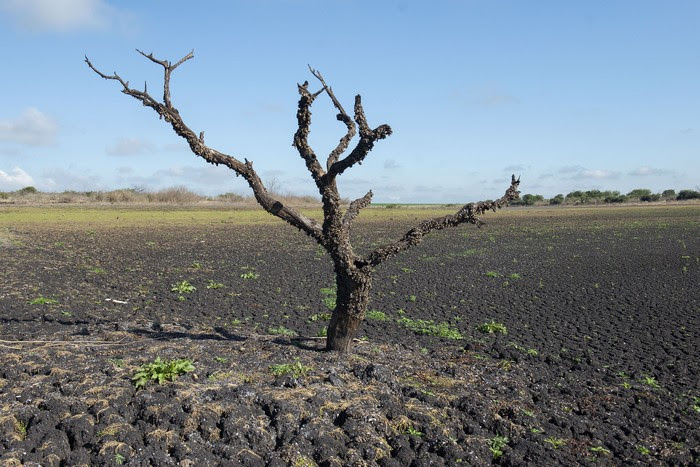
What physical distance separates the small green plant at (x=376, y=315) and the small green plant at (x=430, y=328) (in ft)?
1.27

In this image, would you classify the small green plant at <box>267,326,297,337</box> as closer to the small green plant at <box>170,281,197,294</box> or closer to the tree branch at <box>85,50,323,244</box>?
the tree branch at <box>85,50,323,244</box>

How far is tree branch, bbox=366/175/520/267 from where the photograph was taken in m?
8.59

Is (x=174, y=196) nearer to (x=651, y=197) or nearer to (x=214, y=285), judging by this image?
(x=214, y=285)

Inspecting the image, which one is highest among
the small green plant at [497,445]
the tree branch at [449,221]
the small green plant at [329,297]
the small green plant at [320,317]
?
the tree branch at [449,221]

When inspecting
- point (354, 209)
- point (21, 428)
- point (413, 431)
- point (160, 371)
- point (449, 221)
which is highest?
A: point (354, 209)

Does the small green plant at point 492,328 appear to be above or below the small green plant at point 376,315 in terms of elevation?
below

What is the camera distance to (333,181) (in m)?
8.66

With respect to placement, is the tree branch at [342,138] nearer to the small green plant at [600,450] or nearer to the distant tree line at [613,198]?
the small green plant at [600,450]

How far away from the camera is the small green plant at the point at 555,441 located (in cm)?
660

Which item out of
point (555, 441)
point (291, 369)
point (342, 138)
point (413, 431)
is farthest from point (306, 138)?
point (555, 441)

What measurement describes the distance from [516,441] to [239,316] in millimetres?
7693

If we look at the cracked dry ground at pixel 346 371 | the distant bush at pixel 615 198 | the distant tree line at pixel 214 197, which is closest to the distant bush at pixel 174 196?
the distant tree line at pixel 214 197

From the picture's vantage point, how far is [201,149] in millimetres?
8297

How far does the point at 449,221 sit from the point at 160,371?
440 centimetres
